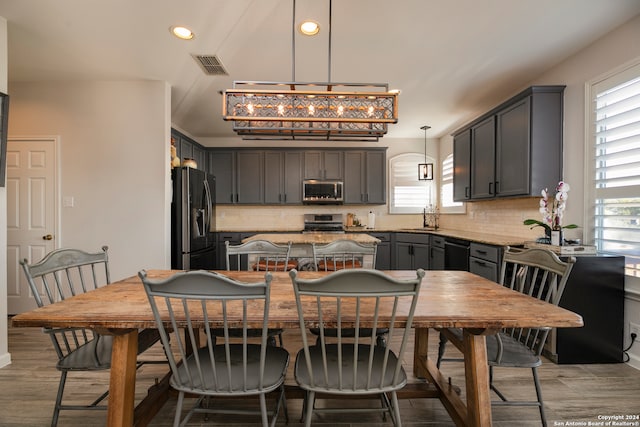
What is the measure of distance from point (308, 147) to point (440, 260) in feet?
9.65

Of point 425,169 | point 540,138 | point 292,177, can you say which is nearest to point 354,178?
point 292,177

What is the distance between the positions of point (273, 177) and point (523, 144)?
3784 mm

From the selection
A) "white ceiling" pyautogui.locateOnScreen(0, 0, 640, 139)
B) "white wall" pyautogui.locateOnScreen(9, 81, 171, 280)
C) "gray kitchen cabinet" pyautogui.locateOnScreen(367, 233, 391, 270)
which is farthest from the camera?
"gray kitchen cabinet" pyautogui.locateOnScreen(367, 233, 391, 270)

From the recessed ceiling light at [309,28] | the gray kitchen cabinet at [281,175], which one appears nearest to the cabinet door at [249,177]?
the gray kitchen cabinet at [281,175]

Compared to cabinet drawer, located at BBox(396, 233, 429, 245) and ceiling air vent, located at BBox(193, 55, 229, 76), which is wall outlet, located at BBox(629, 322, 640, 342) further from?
ceiling air vent, located at BBox(193, 55, 229, 76)

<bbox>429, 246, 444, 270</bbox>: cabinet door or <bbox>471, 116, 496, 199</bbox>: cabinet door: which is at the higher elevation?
<bbox>471, 116, 496, 199</bbox>: cabinet door

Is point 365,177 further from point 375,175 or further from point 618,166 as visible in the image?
point 618,166

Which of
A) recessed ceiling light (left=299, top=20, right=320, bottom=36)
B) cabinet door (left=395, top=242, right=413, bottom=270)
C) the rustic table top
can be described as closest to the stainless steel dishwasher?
cabinet door (left=395, top=242, right=413, bottom=270)

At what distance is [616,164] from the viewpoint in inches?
95.9

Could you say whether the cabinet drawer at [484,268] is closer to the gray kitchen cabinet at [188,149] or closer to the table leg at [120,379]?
the table leg at [120,379]

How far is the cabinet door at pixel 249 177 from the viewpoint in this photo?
18.0 ft

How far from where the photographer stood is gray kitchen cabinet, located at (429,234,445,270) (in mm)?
4320

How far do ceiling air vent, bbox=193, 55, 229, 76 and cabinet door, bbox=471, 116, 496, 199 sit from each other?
9.97 feet

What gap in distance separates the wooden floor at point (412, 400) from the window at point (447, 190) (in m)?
3.25
